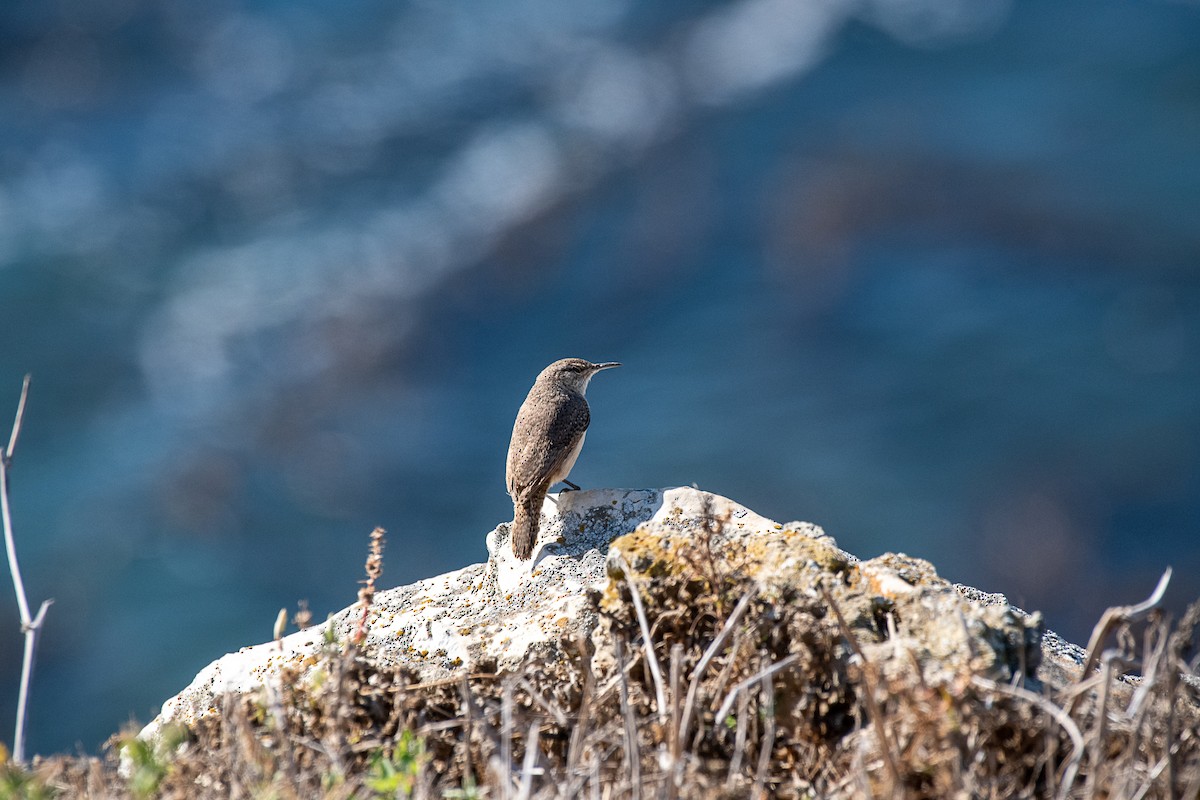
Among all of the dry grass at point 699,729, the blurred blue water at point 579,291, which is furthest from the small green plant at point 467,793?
the blurred blue water at point 579,291

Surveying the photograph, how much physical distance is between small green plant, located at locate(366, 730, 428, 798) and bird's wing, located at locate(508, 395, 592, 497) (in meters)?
3.80

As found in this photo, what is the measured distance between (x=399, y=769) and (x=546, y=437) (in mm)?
4645

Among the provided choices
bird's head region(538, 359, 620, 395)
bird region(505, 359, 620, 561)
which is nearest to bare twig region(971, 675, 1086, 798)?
bird region(505, 359, 620, 561)

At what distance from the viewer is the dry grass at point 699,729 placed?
2432mm

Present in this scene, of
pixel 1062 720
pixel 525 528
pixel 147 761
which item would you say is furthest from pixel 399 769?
pixel 525 528

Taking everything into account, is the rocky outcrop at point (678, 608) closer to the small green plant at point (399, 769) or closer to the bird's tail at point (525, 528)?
the bird's tail at point (525, 528)

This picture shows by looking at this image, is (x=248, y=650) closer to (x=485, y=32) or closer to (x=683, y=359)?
(x=683, y=359)

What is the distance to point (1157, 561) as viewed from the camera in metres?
12.4

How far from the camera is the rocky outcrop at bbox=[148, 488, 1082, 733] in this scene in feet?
9.30

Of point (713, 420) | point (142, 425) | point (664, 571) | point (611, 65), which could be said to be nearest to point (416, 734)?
point (664, 571)

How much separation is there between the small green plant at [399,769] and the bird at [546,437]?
2.98 m

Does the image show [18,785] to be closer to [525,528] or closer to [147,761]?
[147,761]

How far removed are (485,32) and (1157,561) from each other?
13.2 meters

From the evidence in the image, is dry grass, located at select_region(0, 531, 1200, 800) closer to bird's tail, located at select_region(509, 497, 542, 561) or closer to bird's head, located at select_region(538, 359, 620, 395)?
bird's tail, located at select_region(509, 497, 542, 561)
